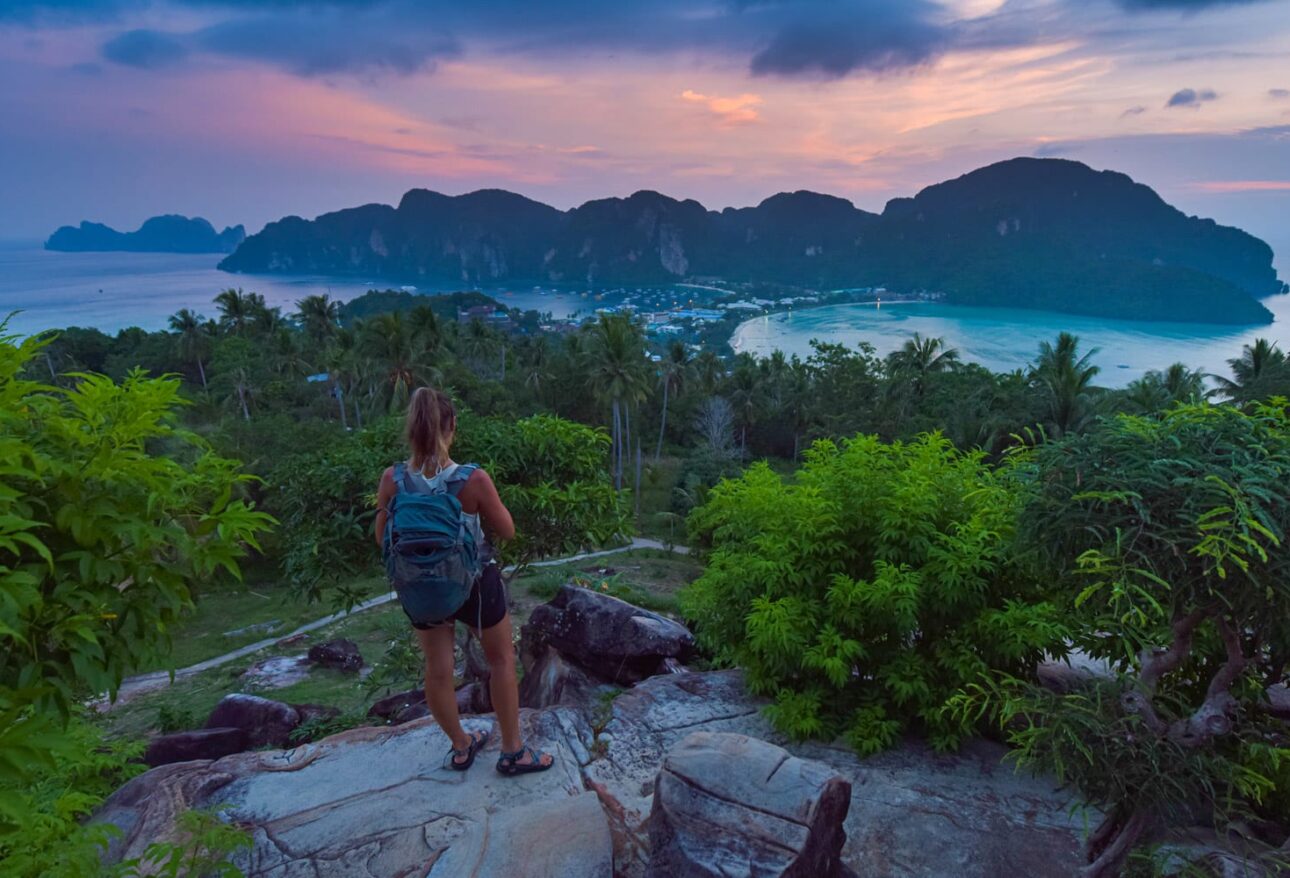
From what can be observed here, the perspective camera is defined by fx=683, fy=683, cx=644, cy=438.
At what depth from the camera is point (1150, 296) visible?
445 feet

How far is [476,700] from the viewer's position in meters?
7.39

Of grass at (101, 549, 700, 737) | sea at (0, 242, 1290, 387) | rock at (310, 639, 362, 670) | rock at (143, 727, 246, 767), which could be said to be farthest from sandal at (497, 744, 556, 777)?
sea at (0, 242, 1290, 387)

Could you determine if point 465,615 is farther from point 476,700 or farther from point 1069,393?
point 1069,393

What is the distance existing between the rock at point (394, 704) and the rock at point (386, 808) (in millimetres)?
3141

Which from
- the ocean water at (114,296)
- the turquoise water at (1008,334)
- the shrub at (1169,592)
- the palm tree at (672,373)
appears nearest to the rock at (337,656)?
the shrub at (1169,592)

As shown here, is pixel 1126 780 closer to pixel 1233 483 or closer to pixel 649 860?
pixel 1233 483

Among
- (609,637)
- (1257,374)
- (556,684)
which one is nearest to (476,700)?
(556,684)

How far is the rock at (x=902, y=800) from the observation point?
4234 millimetres

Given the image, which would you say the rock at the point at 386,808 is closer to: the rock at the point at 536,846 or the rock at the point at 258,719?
the rock at the point at 536,846

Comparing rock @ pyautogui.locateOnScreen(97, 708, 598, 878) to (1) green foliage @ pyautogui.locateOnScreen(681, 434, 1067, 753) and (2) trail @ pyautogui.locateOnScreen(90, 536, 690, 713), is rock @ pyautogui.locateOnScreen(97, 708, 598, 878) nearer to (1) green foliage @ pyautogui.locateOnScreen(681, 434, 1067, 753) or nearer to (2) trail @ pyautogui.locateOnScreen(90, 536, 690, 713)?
(1) green foliage @ pyautogui.locateOnScreen(681, 434, 1067, 753)

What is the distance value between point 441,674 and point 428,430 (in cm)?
157

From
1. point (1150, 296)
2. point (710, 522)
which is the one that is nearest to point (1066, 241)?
point (1150, 296)

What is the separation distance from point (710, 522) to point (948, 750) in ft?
9.18

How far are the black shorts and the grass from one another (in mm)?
4314
